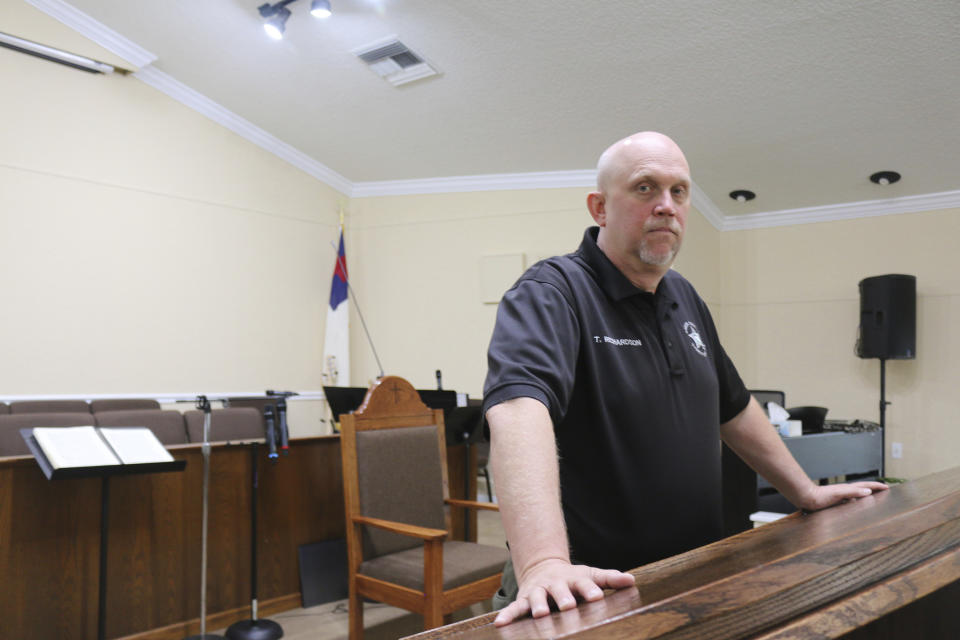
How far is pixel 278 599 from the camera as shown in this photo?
3.26m

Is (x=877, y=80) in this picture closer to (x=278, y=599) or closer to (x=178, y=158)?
(x=278, y=599)

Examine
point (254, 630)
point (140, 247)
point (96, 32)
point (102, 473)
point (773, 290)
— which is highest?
point (96, 32)

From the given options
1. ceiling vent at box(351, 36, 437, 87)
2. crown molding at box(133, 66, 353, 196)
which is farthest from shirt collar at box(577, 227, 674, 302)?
crown molding at box(133, 66, 353, 196)

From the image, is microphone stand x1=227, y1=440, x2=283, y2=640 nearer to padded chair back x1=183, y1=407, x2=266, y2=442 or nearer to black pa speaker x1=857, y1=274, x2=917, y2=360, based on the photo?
padded chair back x1=183, y1=407, x2=266, y2=442

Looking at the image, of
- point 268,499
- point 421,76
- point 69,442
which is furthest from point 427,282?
point 69,442

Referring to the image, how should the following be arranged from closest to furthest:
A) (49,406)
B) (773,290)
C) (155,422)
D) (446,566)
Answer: (446,566) → (155,422) → (49,406) → (773,290)

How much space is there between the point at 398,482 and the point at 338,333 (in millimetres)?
3784

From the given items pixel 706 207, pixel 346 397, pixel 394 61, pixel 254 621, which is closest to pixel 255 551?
pixel 254 621

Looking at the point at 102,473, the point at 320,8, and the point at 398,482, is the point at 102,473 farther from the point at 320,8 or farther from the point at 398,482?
the point at 320,8

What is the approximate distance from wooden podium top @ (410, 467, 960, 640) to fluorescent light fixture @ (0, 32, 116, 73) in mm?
5608

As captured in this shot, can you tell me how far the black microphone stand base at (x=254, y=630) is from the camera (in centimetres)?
291

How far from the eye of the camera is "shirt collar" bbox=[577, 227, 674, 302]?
121 cm

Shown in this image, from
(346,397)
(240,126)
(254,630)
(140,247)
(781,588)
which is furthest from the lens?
(240,126)

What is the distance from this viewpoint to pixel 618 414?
3.71 ft
